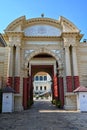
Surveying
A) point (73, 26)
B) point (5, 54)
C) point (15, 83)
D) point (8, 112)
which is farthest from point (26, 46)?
point (8, 112)

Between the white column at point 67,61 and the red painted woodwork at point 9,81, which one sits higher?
the white column at point 67,61

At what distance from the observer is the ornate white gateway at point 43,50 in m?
15.0

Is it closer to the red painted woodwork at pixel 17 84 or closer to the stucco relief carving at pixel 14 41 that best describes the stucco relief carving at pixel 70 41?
the stucco relief carving at pixel 14 41

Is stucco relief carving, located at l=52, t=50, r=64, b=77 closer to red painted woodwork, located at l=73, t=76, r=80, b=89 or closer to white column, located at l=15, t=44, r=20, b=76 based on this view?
red painted woodwork, located at l=73, t=76, r=80, b=89

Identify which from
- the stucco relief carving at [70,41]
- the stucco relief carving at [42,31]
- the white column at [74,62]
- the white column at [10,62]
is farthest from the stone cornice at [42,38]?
the white column at [10,62]

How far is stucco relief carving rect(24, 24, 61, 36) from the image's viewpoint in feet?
54.9

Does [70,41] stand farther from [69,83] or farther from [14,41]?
[14,41]

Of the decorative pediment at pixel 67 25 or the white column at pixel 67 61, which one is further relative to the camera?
the decorative pediment at pixel 67 25

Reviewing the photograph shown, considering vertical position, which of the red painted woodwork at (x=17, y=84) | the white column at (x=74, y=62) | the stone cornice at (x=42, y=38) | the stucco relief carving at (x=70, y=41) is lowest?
the red painted woodwork at (x=17, y=84)

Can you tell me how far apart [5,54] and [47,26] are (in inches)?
194

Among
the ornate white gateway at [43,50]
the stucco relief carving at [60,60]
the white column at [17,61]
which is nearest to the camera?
the ornate white gateway at [43,50]

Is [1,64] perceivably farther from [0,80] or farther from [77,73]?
[77,73]

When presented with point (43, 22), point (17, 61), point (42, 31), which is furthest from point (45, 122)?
point (43, 22)

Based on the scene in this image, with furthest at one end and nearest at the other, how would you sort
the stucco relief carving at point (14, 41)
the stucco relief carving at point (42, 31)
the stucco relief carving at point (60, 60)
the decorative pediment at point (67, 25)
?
the stucco relief carving at point (42, 31)
the decorative pediment at point (67, 25)
the stucco relief carving at point (60, 60)
the stucco relief carving at point (14, 41)
